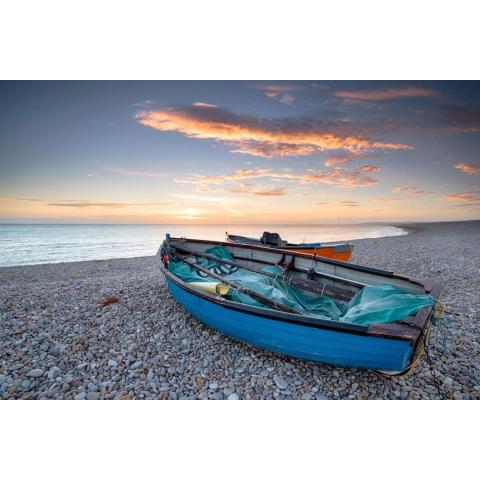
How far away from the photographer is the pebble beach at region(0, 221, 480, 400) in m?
3.64

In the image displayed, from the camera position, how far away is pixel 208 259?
305 inches

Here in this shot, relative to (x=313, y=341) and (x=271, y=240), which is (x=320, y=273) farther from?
(x=271, y=240)

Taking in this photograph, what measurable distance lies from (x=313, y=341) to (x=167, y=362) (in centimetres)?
228

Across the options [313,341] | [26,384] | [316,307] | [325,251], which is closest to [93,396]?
[26,384]

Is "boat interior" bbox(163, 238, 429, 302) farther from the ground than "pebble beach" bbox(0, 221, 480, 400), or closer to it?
farther from the ground

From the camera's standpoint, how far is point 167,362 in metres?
4.28

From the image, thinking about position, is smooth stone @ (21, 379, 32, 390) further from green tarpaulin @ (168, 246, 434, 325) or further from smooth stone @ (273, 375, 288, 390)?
smooth stone @ (273, 375, 288, 390)

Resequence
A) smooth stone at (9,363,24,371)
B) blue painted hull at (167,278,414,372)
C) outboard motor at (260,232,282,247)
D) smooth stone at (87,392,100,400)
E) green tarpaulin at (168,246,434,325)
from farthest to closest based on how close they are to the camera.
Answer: outboard motor at (260,232,282,247)
smooth stone at (9,363,24,371)
green tarpaulin at (168,246,434,325)
smooth stone at (87,392,100,400)
blue painted hull at (167,278,414,372)

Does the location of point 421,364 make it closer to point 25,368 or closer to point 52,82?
point 25,368

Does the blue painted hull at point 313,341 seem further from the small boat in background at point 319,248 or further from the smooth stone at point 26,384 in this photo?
the small boat in background at point 319,248

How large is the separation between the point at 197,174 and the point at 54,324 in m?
11.4

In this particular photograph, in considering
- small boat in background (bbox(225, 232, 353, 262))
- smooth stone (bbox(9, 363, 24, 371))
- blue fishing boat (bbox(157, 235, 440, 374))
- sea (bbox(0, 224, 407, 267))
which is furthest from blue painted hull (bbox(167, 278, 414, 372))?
sea (bbox(0, 224, 407, 267))

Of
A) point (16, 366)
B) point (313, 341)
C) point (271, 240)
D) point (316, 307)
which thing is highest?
point (313, 341)

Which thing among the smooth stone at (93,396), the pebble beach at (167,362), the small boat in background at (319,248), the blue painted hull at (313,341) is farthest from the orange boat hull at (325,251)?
the smooth stone at (93,396)
